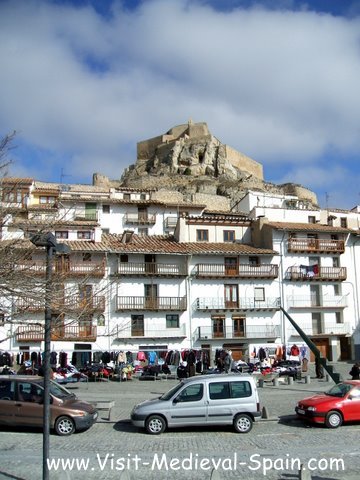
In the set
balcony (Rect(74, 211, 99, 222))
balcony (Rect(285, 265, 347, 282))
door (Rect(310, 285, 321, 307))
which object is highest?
balcony (Rect(74, 211, 99, 222))

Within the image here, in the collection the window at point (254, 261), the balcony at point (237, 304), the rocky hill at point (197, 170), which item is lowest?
the balcony at point (237, 304)

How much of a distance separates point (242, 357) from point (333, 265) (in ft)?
37.8

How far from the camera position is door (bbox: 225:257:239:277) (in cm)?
4000

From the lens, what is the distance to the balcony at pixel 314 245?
4225 cm

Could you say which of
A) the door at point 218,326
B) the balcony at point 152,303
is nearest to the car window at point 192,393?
the balcony at point 152,303

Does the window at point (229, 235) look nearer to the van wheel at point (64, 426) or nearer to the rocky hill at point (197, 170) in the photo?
the rocky hill at point (197, 170)

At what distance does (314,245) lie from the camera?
141 feet

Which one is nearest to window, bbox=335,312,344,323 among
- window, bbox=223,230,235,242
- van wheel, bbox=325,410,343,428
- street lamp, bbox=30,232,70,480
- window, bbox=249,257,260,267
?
window, bbox=249,257,260,267

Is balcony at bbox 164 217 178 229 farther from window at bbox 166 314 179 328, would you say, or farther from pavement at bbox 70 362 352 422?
pavement at bbox 70 362 352 422

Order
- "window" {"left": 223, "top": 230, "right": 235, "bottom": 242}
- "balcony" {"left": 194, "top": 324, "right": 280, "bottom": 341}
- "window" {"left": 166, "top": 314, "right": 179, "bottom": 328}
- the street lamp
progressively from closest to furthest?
the street lamp
"window" {"left": 166, "top": 314, "right": 179, "bottom": 328}
"balcony" {"left": 194, "top": 324, "right": 280, "bottom": 341}
"window" {"left": 223, "top": 230, "right": 235, "bottom": 242}

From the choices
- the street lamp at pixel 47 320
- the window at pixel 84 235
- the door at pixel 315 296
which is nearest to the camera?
the street lamp at pixel 47 320

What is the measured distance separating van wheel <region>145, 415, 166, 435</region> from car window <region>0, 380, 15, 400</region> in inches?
157

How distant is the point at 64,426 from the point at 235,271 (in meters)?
26.9

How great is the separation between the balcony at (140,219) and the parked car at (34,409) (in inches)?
1397
